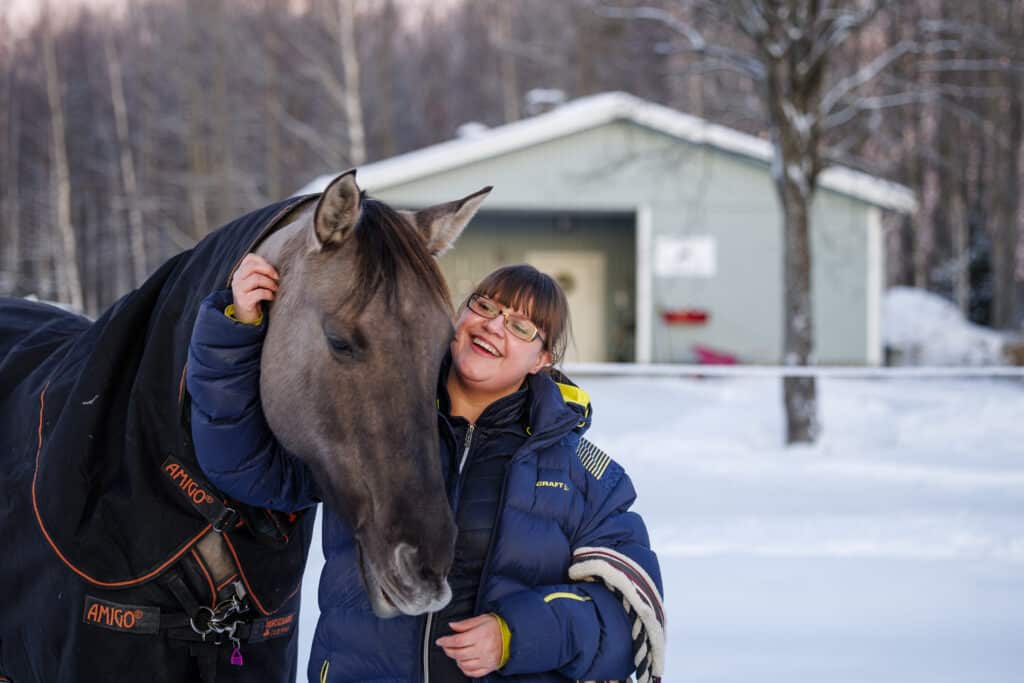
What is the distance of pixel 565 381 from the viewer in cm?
213

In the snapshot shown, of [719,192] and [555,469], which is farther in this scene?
[719,192]

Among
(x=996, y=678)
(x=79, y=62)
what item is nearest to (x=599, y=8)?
(x=996, y=678)

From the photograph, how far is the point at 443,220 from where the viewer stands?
1.76m

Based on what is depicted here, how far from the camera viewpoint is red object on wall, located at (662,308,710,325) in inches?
554

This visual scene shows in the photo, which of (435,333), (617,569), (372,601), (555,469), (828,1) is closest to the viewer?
(372,601)

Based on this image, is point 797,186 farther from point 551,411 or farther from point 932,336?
point 932,336

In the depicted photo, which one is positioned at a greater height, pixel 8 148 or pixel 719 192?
pixel 8 148

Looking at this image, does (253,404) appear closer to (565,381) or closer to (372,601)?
(372,601)

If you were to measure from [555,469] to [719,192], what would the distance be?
517 inches

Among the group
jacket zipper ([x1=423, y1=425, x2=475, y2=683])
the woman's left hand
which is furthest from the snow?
the woman's left hand

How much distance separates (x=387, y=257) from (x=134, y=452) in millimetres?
641

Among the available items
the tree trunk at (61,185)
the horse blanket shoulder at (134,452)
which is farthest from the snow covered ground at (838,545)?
the tree trunk at (61,185)

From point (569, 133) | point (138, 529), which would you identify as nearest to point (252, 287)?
point (138, 529)

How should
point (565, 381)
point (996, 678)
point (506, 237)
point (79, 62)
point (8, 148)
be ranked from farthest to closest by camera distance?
point (79, 62), point (8, 148), point (506, 237), point (996, 678), point (565, 381)
